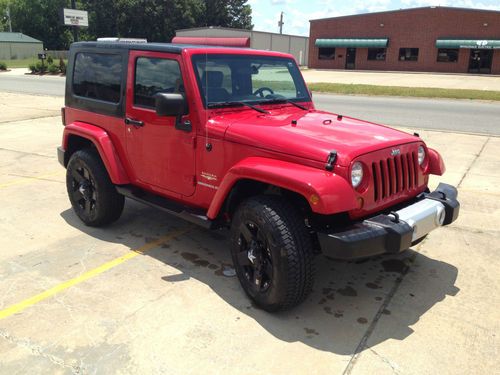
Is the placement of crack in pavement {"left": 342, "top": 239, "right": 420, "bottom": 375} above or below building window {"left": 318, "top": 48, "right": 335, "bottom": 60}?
below

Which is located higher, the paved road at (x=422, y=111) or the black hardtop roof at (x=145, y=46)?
the black hardtop roof at (x=145, y=46)

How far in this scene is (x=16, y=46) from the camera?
68375 mm

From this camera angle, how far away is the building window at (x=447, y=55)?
4316cm

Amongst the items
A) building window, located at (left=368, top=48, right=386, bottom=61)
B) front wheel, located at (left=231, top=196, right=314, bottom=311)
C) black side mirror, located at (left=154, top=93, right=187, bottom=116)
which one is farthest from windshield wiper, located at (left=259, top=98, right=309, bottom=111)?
building window, located at (left=368, top=48, right=386, bottom=61)

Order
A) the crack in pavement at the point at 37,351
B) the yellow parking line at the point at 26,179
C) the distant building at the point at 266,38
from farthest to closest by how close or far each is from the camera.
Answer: the distant building at the point at 266,38 → the yellow parking line at the point at 26,179 → the crack in pavement at the point at 37,351

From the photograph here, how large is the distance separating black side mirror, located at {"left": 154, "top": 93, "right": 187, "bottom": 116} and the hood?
292 millimetres

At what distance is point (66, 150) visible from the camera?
5289mm

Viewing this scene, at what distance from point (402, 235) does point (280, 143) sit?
1028 millimetres

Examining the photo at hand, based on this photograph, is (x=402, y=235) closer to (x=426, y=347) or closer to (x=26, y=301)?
(x=426, y=347)

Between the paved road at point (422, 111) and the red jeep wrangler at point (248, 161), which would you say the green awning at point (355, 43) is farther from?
the red jeep wrangler at point (248, 161)

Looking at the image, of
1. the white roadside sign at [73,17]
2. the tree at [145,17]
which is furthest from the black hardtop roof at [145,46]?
the tree at [145,17]

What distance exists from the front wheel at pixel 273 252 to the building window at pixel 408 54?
46203mm

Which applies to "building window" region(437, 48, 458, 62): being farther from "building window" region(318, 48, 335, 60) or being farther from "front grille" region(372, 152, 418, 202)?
"front grille" region(372, 152, 418, 202)

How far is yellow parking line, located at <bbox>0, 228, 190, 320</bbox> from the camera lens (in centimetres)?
340
